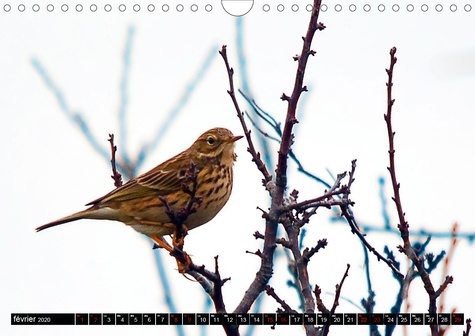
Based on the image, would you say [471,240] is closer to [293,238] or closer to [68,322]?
[293,238]

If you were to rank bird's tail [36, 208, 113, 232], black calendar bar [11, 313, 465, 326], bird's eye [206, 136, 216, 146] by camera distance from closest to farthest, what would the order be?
black calendar bar [11, 313, 465, 326]
bird's tail [36, 208, 113, 232]
bird's eye [206, 136, 216, 146]

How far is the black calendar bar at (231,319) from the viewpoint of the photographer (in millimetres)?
5320

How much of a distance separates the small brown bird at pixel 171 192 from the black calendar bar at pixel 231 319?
3.81ft

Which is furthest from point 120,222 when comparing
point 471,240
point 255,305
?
point 471,240

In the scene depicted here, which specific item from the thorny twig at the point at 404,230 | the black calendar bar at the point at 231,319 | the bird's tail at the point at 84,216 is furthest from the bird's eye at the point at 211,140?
the thorny twig at the point at 404,230

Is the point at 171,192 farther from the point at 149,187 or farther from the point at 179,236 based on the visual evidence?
the point at 179,236

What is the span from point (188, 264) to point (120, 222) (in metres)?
2.56

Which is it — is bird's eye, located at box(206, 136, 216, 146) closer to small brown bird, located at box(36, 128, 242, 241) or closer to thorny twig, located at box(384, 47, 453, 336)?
small brown bird, located at box(36, 128, 242, 241)

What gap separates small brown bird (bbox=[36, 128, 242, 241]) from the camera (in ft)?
24.5

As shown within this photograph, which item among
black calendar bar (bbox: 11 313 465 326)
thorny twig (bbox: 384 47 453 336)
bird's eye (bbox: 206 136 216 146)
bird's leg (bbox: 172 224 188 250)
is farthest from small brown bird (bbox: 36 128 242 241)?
thorny twig (bbox: 384 47 453 336)

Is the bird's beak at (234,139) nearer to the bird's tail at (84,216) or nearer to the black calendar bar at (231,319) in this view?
the bird's tail at (84,216)

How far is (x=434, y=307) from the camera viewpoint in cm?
485

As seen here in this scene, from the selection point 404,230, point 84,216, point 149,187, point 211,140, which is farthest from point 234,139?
point 404,230

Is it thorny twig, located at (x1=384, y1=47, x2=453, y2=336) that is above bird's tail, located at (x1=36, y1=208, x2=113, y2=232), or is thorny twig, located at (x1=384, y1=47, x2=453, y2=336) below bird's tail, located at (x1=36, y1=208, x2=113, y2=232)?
below
